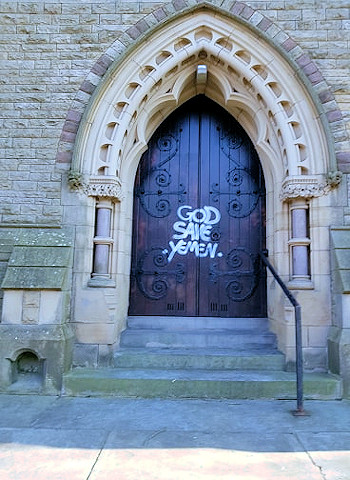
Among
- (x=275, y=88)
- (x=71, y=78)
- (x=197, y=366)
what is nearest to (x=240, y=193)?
(x=275, y=88)

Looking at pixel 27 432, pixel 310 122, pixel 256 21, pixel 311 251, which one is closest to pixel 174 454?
pixel 27 432

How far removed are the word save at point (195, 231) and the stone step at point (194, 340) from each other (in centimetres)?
109

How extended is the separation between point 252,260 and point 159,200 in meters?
Answer: 1.57

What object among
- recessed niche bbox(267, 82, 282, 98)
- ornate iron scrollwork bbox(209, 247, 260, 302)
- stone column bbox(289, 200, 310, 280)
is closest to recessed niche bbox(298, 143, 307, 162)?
stone column bbox(289, 200, 310, 280)

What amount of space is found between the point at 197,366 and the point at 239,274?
148cm

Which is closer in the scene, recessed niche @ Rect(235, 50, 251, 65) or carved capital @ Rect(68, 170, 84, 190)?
carved capital @ Rect(68, 170, 84, 190)

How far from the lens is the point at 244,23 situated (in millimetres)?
4789

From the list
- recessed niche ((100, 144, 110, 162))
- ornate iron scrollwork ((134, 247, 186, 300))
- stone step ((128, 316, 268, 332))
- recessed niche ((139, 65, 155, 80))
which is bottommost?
stone step ((128, 316, 268, 332))

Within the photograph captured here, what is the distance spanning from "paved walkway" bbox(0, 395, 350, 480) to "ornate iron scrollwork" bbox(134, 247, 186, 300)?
1722 mm

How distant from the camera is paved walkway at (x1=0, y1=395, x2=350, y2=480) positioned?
2.39 meters

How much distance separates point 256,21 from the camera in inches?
191

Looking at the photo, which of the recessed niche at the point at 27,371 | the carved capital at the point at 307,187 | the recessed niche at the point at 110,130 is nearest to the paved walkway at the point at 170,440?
the recessed niche at the point at 27,371

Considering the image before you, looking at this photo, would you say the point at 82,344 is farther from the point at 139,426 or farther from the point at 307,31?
the point at 307,31

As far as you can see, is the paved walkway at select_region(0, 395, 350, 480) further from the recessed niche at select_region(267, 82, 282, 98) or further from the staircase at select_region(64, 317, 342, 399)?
the recessed niche at select_region(267, 82, 282, 98)
